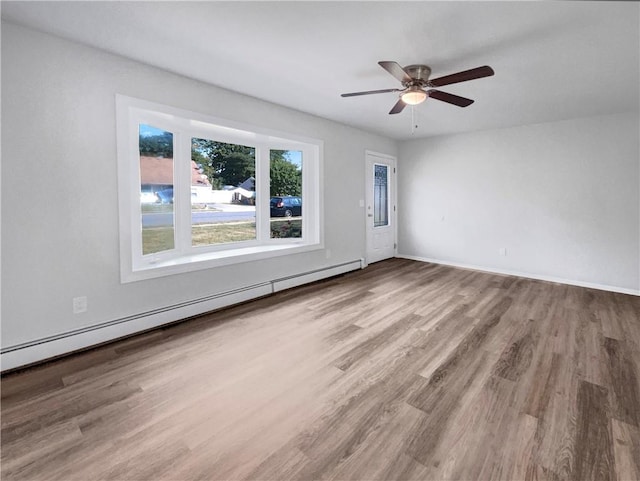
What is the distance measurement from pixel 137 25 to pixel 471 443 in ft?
11.2

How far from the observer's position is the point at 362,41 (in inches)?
93.4

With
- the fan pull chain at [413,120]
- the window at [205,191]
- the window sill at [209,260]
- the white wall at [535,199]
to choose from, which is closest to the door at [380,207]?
the white wall at [535,199]

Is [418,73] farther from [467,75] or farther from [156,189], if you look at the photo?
[156,189]

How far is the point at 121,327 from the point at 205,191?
1.75 meters

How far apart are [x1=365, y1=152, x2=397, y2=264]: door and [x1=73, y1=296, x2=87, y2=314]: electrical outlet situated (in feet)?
14.1

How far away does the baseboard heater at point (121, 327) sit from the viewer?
7.48ft

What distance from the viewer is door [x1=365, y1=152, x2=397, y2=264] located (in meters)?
5.75

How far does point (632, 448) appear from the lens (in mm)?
1547

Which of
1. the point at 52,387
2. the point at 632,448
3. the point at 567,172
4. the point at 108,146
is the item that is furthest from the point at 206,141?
the point at 567,172

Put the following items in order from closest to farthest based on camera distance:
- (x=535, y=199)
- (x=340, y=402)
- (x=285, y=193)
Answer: (x=340, y=402) → (x=285, y=193) → (x=535, y=199)

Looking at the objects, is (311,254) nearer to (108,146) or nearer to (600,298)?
(108,146)

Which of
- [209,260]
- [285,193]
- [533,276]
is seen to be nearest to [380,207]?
[285,193]

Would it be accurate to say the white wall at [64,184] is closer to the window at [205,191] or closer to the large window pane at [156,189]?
the window at [205,191]

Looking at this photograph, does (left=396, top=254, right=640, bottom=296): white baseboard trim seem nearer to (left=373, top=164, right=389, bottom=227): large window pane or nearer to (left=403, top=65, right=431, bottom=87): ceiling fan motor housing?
(left=373, top=164, right=389, bottom=227): large window pane
